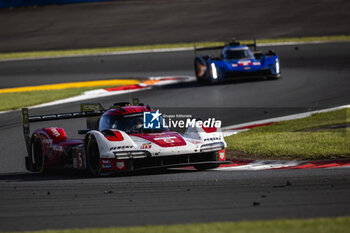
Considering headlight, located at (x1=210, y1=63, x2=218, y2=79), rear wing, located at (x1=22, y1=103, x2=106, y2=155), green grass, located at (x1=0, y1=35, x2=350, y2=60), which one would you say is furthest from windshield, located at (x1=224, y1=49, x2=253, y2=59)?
rear wing, located at (x1=22, y1=103, x2=106, y2=155)

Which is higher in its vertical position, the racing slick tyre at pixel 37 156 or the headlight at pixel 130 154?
the headlight at pixel 130 154

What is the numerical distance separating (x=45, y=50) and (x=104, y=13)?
1045 cm

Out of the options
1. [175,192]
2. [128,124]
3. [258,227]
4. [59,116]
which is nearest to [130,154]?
[128,124]

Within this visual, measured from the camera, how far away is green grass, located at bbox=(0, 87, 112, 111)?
789 inches

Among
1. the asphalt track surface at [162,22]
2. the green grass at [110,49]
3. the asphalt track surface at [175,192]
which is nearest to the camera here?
the asphalt track surface at [175,192]

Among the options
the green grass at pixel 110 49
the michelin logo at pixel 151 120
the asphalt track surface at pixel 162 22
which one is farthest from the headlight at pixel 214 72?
the asphalt track surface at pixel 162 22

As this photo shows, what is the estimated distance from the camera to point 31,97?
21.5 metres

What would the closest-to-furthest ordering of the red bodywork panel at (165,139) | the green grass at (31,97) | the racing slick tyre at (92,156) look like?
the red bodywork panel at (165,139) < the racing slick tyre at (92,156) < the green grass at (31,97)

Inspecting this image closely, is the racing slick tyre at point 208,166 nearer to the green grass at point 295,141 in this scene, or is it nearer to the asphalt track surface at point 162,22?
the green grass at point 295,141

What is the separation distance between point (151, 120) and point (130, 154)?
4.06ft

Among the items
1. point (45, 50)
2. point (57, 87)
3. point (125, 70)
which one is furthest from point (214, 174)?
point (45, 50)

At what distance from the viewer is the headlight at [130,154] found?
9.90 metres

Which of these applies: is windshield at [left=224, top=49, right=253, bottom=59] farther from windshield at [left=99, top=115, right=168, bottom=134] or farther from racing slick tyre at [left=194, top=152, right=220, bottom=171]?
racing slick tyre at [left=194, top=152, right=220, bottom=171]

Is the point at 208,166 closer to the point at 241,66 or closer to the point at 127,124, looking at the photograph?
the point at 127,124
